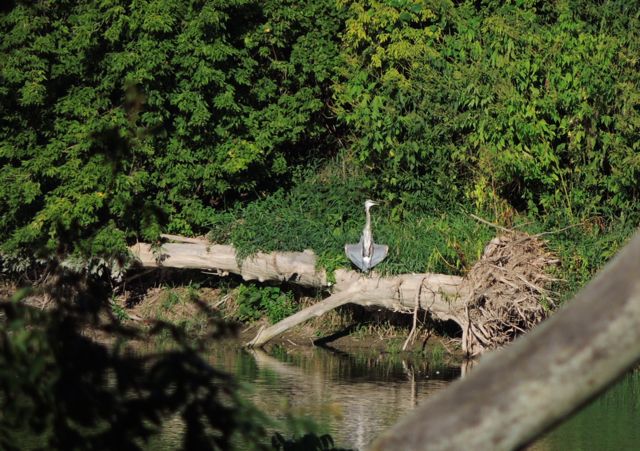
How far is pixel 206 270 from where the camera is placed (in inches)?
557

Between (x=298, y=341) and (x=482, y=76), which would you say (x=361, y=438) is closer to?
(x=298, y=341)

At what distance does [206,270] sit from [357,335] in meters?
2.09

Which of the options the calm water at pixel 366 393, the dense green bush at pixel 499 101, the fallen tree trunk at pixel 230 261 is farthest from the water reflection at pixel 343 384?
the dense green bush at pixel 499 101

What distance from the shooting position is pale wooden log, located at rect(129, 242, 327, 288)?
13.2m

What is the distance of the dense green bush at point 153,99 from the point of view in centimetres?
1371

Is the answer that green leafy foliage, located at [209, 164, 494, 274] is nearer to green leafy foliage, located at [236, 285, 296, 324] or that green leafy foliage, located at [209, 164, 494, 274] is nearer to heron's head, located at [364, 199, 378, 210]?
heron's head, located at [364, 199, 378, 210]

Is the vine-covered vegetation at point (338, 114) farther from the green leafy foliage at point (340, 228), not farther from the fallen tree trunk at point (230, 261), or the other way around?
the fallen tree trunk at point (230, 261)

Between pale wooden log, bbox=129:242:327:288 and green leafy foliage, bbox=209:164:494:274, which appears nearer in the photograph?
green leafy foliage, bbox=209:164:494:274

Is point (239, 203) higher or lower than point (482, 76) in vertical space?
lower

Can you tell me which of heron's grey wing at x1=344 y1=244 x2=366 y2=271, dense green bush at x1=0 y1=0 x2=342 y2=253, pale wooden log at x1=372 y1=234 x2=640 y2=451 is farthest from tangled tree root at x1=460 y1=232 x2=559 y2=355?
pale wooden log at x1=372 y1=234 x2=640 y2=451

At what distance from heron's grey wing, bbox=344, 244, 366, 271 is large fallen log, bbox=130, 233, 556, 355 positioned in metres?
0.15

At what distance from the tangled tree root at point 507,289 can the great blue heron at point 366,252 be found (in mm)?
1049

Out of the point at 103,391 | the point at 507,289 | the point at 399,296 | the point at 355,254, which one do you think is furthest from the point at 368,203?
the point at 103,391

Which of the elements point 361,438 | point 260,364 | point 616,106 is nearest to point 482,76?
point 616,106
